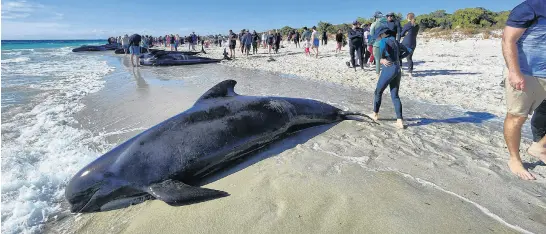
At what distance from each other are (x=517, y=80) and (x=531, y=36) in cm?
48

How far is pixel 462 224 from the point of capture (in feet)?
9.12

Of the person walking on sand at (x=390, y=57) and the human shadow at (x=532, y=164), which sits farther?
the person walking on sand at (x=390, y=57)

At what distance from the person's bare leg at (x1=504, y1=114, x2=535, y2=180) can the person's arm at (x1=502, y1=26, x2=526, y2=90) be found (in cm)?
41

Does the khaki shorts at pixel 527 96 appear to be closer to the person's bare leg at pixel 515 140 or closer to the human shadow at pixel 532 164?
the person's bare leg at pixel 515 140

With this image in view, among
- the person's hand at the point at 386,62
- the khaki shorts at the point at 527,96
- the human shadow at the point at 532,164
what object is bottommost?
the human shadow at the point at 532,164

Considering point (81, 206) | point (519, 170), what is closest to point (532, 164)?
point (519, 170)

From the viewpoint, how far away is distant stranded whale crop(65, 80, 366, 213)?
3.45 m

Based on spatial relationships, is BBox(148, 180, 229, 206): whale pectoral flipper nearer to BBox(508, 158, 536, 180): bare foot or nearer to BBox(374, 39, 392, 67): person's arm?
BBox(508, 158, 536, 180): bare foot

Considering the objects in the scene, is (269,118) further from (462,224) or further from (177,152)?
(462,224)

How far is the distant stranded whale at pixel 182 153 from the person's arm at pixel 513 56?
2983mm

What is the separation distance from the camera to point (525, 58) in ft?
11.6

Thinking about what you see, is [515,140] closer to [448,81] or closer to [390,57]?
[390,57]

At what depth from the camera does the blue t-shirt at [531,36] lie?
132 inches

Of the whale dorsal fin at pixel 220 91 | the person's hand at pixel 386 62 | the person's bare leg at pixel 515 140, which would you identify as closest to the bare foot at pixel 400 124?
the person's hand at pixel 386 62
